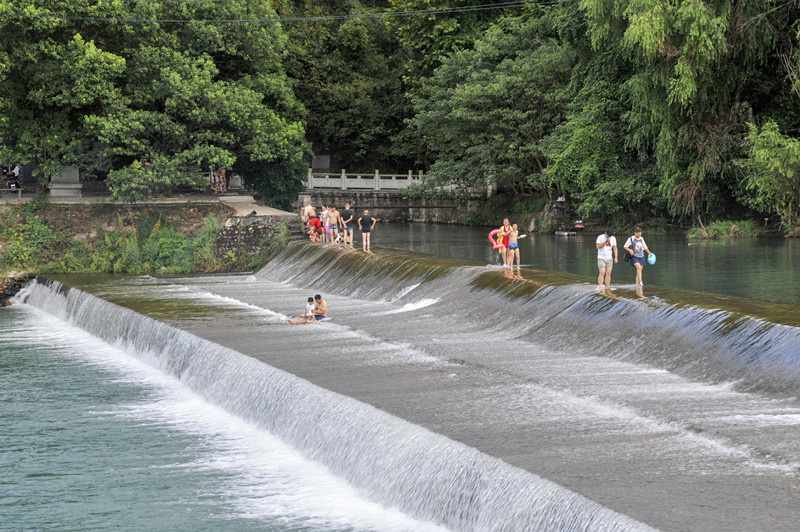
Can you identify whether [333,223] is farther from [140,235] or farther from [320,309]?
[320,309]

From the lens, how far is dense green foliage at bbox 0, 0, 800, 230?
98.4 ft

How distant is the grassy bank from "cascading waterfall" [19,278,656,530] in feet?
44.1

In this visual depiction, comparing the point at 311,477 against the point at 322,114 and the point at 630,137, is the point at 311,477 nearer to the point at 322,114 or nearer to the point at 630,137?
the point at 630,137

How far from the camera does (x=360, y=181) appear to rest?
199ft

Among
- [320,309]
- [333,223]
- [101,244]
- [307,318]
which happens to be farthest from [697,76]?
[101,244]

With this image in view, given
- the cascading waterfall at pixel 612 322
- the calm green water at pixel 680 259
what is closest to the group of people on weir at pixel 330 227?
the calm green water at pixel 680 259

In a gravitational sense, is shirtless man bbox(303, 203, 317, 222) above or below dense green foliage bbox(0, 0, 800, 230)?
below

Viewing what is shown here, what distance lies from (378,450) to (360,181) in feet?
160

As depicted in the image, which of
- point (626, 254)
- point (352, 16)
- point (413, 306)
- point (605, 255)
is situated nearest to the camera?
point (626, 254)

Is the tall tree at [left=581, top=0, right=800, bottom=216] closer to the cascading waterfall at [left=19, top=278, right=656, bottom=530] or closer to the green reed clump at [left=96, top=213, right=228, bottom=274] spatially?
the cascading waterfall at [left=19, top=278, right=656, bottom=530]

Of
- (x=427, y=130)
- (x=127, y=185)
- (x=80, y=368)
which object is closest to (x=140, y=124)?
(x=127, y=185)

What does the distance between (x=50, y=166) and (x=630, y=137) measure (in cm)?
2020

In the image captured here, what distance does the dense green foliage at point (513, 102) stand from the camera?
2998cm

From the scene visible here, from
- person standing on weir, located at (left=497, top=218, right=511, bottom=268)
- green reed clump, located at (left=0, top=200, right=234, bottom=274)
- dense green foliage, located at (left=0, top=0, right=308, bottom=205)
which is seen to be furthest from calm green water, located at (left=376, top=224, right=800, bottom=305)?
dense green foliage, located at (left=0, top=0, right=308, bottom=205)
